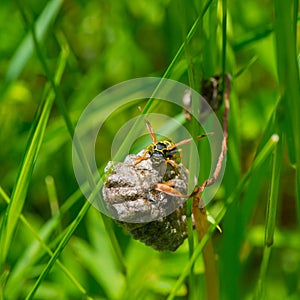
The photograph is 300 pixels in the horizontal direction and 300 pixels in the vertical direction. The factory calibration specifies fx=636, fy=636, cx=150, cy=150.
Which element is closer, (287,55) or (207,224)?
(287,55)

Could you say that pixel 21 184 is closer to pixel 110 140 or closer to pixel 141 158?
pixel 141 158

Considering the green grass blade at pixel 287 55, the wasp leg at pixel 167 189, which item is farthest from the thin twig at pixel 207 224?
the green grass blade at pixel 287 55

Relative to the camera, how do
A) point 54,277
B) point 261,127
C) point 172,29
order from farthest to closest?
point 172,29 → point 261,127 → point 54,277

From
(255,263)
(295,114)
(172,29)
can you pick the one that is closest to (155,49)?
(172,29)

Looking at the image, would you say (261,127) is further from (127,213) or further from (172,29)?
(127,213)

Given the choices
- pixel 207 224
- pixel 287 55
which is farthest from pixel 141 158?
pixel 287 55

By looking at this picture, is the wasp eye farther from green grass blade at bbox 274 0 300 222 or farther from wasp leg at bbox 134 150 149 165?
green grass blade at bbox 274 0 300 222
